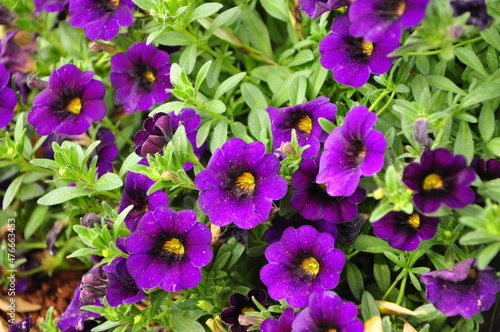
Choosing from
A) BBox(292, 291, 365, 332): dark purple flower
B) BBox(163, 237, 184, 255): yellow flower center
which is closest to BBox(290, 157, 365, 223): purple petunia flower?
BBox(292, 291, 365, 332): dark purple flower

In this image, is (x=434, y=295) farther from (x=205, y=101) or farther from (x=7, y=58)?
(x=7, y=58)

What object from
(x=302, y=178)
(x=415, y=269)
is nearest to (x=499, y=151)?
(x=415, y=269)

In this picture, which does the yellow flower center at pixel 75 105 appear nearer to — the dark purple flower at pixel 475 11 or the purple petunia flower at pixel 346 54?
the purple petunia flower at pixel 346 54

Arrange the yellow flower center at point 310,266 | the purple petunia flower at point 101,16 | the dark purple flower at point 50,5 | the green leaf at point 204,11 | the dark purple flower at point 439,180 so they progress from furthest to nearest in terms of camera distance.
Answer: the dark purple flower at point 50,5 < the purple petunia flower at point 101,16 < the green leaf at point 204,11 < the yellow flower center at point 310,266 < the dark purple flower at point 439,180

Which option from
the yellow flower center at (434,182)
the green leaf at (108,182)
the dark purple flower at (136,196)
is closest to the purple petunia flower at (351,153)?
the yellow flower center at (434,182)

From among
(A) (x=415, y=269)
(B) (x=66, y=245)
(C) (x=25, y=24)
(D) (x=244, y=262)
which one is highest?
(C) (x=25, y=24)

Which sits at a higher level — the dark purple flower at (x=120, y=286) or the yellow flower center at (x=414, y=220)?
the yellow flower center at (x=414, y=220)
